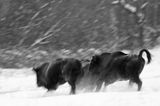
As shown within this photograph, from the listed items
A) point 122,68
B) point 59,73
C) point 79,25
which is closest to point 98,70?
point 122,68

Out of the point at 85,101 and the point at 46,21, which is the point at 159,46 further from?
the point at 85,101

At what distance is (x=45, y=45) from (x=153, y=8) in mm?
7447

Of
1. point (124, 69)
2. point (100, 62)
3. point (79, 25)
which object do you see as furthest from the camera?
point (79, 25)

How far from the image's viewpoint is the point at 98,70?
14.1 meters

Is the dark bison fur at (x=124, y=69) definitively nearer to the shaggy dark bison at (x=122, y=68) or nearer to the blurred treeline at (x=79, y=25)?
the shaggy dark bison at (x=122, y=68)

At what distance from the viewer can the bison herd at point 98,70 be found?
13.1 meters

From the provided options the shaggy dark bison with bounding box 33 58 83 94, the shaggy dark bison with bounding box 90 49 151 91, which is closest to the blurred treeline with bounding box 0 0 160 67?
the shaggy dark bison with bounding box 33 58 83 94

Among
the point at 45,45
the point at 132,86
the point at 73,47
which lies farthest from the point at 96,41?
the point at 132,86

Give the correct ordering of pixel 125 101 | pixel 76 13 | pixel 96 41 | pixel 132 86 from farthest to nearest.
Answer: pixel 76 13
pixel 96 41
pixel 132 86
pixel 125 101

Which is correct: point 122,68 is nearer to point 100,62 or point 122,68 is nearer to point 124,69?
point 124,69

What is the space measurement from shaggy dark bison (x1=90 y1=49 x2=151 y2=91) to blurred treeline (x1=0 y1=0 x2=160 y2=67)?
47.0 ft

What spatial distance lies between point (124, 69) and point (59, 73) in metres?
2.06

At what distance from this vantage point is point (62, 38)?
30188 millimetres

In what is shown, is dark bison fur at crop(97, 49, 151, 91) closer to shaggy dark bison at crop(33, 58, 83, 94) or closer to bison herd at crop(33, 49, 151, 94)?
bison herd at crop(33, 49, 151, 94)
